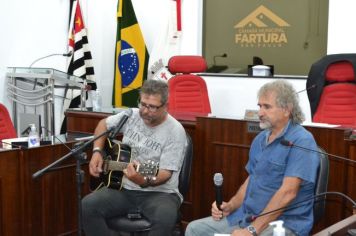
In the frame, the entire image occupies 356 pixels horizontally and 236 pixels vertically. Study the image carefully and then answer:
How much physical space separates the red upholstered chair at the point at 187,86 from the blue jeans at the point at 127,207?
2.01 metres

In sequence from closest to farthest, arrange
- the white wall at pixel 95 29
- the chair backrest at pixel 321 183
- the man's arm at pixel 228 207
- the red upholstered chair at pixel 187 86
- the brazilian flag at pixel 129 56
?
the chair backrest at pixel 321 183 < the man's arm at pixel 228 207 < the red upholstered chair at pixel 187 86 < the white wall at pixel 95 29 < the brazilian flag at pixel 129 56

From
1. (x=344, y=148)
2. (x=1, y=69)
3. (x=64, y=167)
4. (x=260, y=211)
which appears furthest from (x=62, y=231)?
(x=1, y=69)

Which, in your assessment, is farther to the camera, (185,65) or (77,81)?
(77,81)

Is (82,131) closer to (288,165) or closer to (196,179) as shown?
(196,179)

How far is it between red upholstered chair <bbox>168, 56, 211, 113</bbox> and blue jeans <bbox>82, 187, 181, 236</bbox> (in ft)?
6.60

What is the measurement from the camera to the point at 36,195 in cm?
293

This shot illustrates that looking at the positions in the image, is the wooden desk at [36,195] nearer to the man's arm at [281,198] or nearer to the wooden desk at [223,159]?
the wooden desk at [223,159]

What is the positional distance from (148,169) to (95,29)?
4030mm

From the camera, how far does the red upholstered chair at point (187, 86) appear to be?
15.5ft

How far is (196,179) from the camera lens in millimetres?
3314

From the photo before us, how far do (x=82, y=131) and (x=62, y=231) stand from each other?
105 cm

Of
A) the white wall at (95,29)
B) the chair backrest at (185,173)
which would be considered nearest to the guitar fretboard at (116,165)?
the chair backrest at (185,173)

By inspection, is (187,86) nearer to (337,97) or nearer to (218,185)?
(337,97)

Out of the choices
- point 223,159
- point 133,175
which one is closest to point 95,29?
point 223,159
